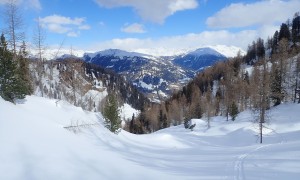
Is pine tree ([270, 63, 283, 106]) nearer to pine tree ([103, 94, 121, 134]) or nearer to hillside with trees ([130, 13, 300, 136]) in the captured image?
hillside with trees ([130, 13, 300, 136])

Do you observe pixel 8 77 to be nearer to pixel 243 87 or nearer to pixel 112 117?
pixel 112 117

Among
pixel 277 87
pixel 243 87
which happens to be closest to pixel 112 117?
pixel 277 87

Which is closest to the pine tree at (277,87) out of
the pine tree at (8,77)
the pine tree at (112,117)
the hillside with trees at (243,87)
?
the hillside with trees at (243,87)

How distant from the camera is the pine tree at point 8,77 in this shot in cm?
3033

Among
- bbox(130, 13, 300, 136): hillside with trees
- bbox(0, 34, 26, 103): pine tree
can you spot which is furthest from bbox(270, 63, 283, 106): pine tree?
bbox(0, 34, 26, 103): pine tree

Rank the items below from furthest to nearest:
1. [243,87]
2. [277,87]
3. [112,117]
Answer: [243,87] → [277,87] → [112,117]

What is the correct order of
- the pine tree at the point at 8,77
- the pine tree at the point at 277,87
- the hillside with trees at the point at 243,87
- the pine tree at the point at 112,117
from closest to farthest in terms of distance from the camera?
the pine tree at the point at 8,77
the pine tree at the point at 112,117
the pine tree at the point at 277,87
the hillside with trees at the point at 243,87

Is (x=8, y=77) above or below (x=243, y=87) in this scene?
above

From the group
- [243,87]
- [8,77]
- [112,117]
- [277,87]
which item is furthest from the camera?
[243,87]

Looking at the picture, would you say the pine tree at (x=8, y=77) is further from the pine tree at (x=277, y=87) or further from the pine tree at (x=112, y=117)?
the pine tree at (x=277, y=87)

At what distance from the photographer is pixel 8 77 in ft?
100

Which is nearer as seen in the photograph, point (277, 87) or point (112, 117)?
point (112, 117)

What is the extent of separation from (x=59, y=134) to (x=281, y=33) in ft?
431

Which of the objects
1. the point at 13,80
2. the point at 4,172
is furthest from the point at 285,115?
the point at 4,172
